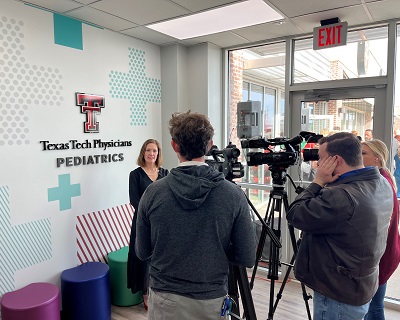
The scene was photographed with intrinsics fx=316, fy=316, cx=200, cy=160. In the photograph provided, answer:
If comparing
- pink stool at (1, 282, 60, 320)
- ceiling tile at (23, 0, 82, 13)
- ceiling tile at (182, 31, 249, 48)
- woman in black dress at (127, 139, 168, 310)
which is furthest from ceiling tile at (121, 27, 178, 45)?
pink stool at (1, 282, 60, 320)

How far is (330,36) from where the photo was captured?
295 cm

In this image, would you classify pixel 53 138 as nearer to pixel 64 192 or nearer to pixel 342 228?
pixel 64 192

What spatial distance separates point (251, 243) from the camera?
130 cm

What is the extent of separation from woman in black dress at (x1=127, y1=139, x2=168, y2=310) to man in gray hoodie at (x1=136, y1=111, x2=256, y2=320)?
1.66m

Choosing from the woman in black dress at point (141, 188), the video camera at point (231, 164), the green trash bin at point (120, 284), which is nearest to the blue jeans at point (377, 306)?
the video camera at point (231, 164)

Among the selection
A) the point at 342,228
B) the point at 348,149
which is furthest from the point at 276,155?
the point at 342,228

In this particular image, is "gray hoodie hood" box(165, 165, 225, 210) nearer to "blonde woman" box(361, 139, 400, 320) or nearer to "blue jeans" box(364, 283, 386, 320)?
"blonde woman" box(361, 139, 400, 320)

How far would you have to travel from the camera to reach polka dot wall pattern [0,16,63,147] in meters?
2.40

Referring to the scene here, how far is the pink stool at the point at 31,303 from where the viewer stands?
2.23 m

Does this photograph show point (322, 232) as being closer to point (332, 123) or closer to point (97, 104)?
point (332, 123)

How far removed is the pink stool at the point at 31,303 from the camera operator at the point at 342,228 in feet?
6.16

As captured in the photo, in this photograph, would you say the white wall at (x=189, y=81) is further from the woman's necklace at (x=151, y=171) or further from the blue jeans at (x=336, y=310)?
the blue jeans at (x=336, y=310)

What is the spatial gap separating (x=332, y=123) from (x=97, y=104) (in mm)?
2414

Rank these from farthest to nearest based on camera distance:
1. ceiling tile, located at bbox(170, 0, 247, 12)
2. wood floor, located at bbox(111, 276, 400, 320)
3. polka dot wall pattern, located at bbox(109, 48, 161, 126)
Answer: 1. polka dot wall pattern, located at bbox(109, 48, 161, 126)
2. wood floor, located at bbox(111, 276, 400, 320)
3. ceiling tile, located at bbox(170, 0, 247, 12)
